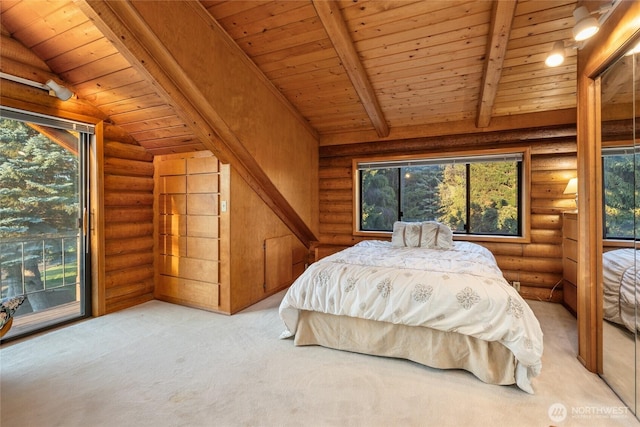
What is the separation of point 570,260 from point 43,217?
17.9ft

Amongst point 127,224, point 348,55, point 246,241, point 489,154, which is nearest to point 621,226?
point 489,154

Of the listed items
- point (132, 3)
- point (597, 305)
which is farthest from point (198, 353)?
point (597, 305)

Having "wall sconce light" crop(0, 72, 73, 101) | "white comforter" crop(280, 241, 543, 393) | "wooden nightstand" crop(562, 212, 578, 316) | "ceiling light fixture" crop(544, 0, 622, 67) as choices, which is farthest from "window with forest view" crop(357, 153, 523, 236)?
"wall sconce light" crop(0, 72, 73, 101)

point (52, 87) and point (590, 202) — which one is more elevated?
point (52, 87)

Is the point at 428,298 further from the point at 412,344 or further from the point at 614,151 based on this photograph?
the point at 614,151

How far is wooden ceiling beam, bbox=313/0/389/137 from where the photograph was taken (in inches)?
95.5

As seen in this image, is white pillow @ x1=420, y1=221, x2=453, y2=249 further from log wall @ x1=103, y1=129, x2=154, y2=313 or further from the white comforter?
log wall @ x1=103, y1=129, x2=154, y2=313

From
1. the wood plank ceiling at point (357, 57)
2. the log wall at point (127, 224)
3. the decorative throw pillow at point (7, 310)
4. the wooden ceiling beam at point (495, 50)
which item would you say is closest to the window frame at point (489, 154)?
the wood plank ceiling at point (357, 57)

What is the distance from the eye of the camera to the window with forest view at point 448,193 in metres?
3.79

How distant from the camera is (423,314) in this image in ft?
6.65

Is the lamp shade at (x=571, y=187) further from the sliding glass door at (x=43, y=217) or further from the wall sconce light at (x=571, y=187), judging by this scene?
the sliding glass door at (x=43, y=217)

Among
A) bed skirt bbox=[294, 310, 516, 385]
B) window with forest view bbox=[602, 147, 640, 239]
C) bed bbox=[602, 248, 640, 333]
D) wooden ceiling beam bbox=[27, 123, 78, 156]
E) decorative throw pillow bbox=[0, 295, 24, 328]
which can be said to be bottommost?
bed skirt bbox=[294, 310, 516, 385]

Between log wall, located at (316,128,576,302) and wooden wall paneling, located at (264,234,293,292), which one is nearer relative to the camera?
log wall, located at (316,128,576,302)

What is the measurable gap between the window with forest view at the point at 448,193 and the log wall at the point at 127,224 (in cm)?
295
